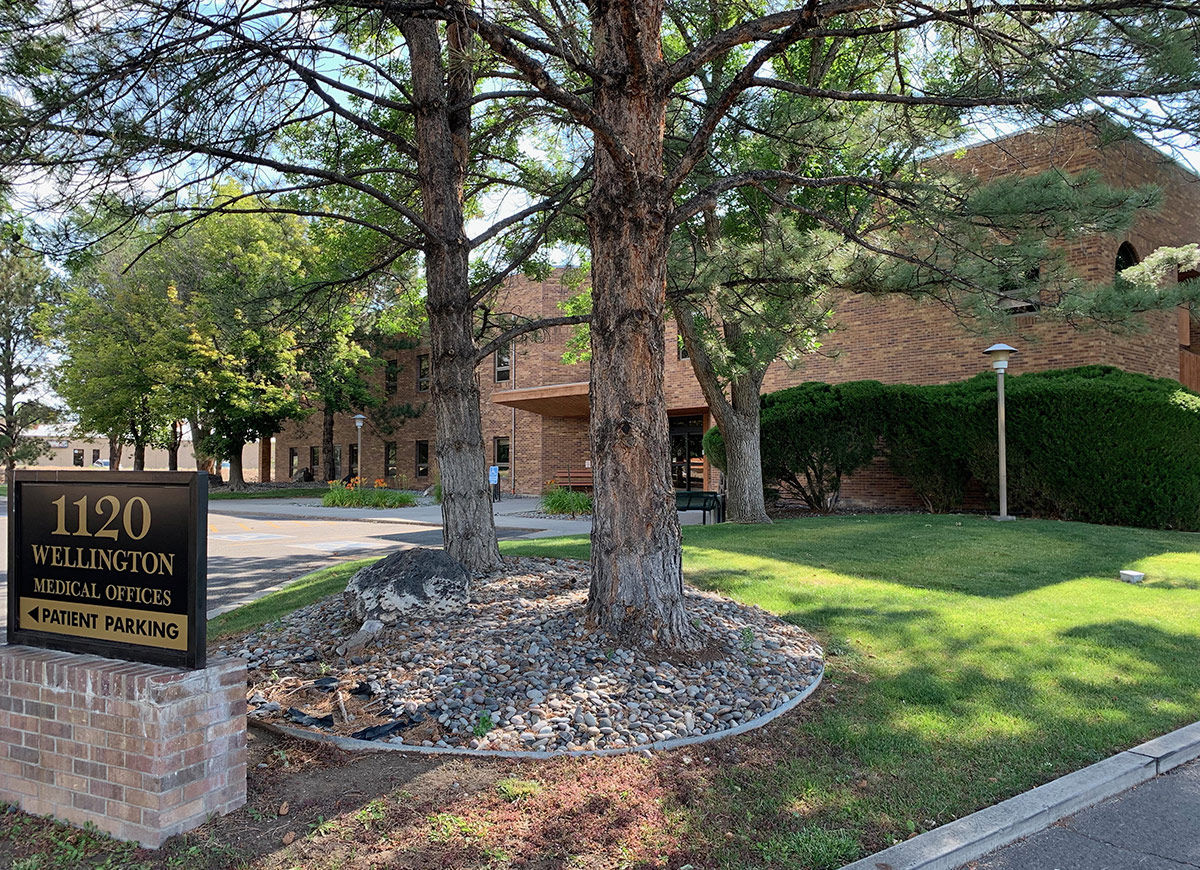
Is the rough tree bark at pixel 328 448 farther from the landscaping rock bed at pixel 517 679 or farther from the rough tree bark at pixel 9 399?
the landscaping rock bed at pixel 517 679

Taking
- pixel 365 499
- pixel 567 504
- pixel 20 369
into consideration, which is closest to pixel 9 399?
pixel 20 369

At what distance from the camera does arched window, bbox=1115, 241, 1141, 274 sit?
15.4 meters

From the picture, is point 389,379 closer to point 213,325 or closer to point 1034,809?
point 213,325

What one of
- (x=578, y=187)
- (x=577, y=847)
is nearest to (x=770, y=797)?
(x=577, y=847)

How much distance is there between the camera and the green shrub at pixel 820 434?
1508 centimetres

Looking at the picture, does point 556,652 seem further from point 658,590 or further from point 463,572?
point 463,572

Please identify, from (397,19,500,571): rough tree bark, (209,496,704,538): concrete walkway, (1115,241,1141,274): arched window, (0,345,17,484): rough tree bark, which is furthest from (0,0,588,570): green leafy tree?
(0,345,17,484): rough tree bark

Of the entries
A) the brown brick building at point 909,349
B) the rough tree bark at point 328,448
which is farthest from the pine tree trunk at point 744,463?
the rough tree bark at point 328,448

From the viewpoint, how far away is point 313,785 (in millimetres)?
3590

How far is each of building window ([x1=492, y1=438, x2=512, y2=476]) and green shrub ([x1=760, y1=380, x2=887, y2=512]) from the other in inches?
627

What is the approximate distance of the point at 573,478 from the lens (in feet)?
89.8

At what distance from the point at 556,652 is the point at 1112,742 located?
3126 mm

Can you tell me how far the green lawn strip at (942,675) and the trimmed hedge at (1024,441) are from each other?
196cm

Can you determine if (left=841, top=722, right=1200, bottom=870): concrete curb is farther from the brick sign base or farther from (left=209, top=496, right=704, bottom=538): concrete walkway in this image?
(left=209, top=496, right=704, bottom=538): concrete walkway
